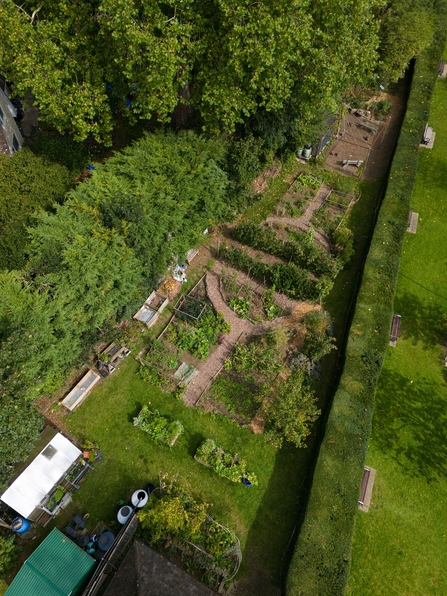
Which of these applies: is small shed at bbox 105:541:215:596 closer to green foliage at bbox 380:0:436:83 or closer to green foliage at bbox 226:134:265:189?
green foliage at bbox 226:134:265:189

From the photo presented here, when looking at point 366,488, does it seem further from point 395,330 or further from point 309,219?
point 309,219

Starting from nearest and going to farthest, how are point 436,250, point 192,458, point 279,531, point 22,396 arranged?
point 22,396 → point 279,531 → point 192,458 → point 436,250

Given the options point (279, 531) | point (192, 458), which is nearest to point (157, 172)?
point (192, 458)

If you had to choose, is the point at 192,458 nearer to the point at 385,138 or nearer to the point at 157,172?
the point at 157,172

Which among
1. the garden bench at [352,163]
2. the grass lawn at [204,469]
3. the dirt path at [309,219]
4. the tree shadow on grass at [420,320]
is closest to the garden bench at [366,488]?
the grass lawn at [204,469]

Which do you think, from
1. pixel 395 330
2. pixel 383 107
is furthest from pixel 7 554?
pixel 383 107

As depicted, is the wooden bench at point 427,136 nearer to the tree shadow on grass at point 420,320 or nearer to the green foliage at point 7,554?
the tree shadow on grass at point 420,320
